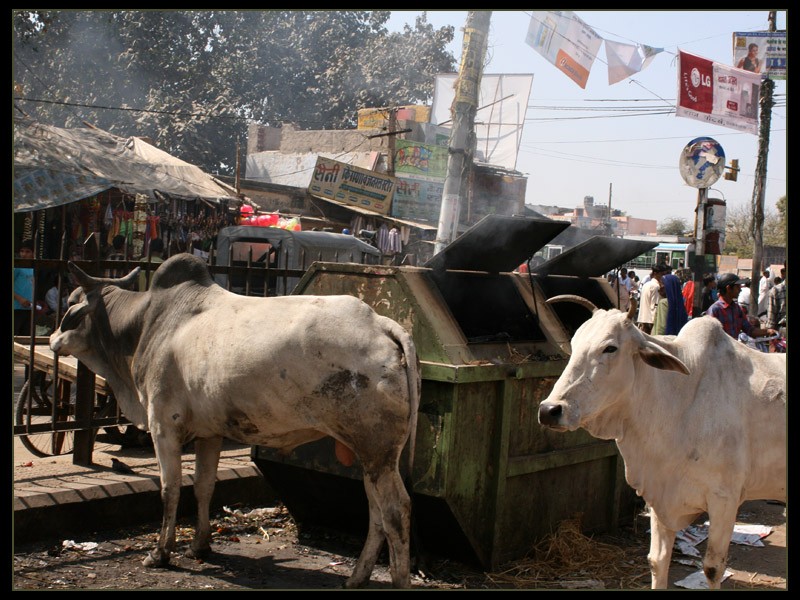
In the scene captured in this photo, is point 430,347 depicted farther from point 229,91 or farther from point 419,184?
point 229,91

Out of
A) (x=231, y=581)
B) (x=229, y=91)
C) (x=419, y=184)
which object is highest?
(x=229, y=91)

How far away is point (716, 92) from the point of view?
15172mm

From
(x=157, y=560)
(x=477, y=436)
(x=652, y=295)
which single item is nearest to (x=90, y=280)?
(x=157, y=560)

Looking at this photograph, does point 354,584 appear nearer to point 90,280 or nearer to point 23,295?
point 90,280

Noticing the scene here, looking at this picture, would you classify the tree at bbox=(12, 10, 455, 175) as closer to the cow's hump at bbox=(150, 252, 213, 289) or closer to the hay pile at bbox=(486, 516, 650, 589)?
the cow's hump at bbox=(150, 252, 213, 289)

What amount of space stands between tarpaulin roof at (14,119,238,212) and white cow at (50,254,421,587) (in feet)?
27.2

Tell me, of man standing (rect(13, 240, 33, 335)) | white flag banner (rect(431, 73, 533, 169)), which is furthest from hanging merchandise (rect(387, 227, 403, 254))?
man standing (rect(13, 240, 33, 335))

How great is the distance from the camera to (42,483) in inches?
203

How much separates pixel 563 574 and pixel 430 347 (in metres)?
1.53

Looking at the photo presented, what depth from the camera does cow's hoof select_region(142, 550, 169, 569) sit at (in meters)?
4.60

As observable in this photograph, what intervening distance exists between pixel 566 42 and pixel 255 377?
935 centimetres

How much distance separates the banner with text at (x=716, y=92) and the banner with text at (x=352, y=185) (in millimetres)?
9958

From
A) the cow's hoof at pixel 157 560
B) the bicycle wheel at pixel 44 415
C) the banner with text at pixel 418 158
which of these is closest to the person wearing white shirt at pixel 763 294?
the banner with text at pixel 418 158
